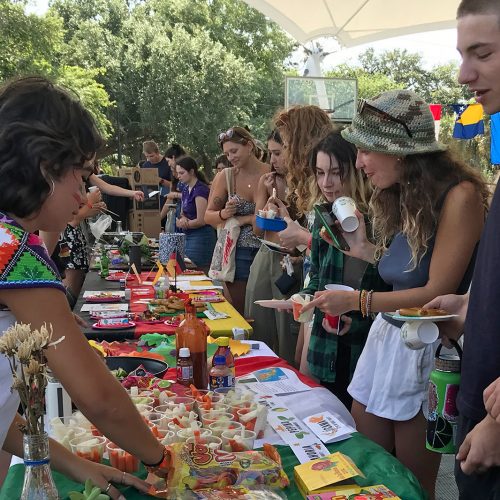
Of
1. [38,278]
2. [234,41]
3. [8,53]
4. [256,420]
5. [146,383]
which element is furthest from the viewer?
[234,41]

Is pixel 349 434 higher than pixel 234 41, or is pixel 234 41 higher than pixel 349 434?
pixel 234 41

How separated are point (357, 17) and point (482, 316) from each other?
8.47 m

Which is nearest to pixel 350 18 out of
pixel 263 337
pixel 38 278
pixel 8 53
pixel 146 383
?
pixel 263 337

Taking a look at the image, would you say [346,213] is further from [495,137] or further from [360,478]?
[495,137]

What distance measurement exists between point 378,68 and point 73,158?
51454mm

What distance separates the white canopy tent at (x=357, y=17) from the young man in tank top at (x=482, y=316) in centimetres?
783

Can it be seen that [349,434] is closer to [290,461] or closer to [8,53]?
[290,461]

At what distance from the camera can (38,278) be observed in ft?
3.33

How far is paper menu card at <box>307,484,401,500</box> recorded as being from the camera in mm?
1256

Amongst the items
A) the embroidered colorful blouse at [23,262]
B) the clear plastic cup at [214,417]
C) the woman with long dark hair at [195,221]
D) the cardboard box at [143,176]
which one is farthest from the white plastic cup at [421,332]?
the cardboard box at [143,176]

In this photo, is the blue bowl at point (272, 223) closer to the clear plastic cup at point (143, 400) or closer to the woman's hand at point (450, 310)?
the woman's hand at point (450, 310)

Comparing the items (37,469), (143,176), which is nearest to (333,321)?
(37,469)

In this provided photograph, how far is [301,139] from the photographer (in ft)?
10.3

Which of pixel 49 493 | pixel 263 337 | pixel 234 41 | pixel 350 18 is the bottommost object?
pixel 263 337
